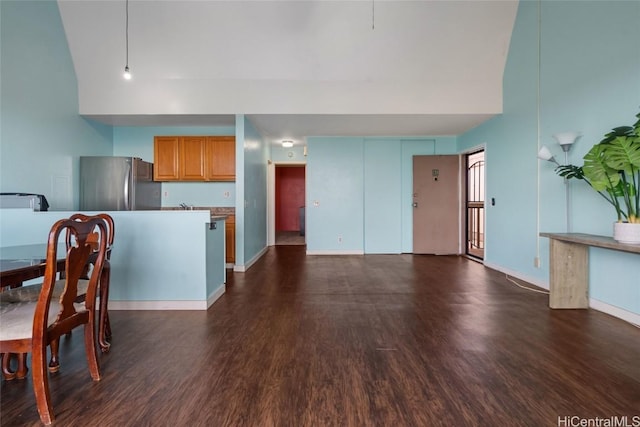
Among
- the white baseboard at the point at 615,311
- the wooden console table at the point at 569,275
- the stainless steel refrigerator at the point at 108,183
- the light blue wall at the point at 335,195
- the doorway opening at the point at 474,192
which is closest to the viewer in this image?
the white baseboard at the point at 615,311

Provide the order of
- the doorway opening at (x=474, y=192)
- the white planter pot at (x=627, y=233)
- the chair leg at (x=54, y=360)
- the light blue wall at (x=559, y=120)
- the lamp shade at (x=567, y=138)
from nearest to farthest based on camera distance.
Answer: the chair leg at (x=54, y=360) → the white planter pot at (x=627, y=233) → the light blue wall at (x=559, y=120) → the lamp shade at (x=567, y=138) → the doorway opening at (x=474, y=192)

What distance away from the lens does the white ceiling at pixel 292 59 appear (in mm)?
3678

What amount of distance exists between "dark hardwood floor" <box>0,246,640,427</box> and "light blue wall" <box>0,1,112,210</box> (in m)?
2.29

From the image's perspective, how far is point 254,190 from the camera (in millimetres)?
5293

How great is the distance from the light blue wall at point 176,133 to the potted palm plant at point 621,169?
4772mm

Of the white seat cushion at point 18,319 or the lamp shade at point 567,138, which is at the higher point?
the lamp shade at point 567,138

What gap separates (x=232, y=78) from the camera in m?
4.30

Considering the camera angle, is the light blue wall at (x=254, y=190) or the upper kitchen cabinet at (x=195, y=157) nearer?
the light blue wall at (x=254, y=190)

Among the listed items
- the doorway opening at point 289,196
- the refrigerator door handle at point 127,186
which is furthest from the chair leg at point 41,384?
the doorway opening at point 289,196

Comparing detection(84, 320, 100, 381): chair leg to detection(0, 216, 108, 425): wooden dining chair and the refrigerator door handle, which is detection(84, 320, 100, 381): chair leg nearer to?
detection(0, 216, 108, 425): wooden dining chair

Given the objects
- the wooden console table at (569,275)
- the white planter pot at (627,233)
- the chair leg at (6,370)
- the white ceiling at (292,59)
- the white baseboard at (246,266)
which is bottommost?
the chair leg at (6,370)

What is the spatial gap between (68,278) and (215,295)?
1.79 metres

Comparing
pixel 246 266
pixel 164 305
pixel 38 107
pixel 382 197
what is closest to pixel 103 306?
pixel 164 305

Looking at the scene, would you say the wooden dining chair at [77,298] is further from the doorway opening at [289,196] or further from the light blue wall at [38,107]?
the doorway opening at [289,196]
